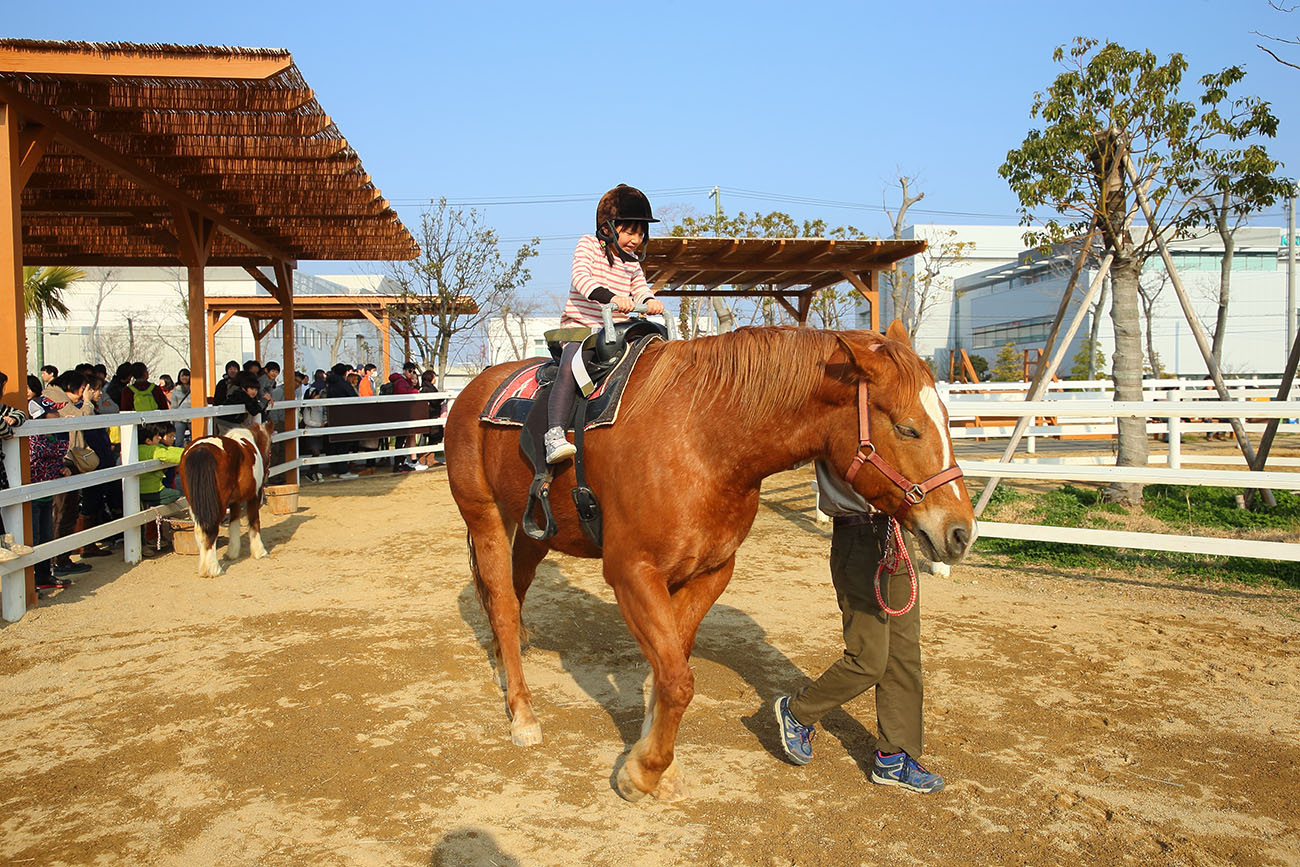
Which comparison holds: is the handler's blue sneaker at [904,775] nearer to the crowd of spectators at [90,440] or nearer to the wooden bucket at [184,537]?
the crowd of spectators at [90,440]

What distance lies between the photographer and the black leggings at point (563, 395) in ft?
11.3

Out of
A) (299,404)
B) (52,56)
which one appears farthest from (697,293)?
(52,56)

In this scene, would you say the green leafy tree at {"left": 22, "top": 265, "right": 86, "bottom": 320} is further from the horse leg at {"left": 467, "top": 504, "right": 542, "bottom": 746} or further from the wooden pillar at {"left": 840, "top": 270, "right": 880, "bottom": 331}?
the horse leg at {"left": 467, "top": 504, "right": 542, "bottom": 746}

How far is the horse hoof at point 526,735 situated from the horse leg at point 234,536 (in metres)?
5.30

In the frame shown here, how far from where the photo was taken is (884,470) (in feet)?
9.29

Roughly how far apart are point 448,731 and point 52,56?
5.74m

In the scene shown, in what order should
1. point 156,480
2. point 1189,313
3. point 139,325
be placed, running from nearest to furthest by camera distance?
point 156,480 < point 1189,313 < point 139,325

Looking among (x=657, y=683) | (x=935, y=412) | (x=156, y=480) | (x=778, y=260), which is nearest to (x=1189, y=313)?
(x=778, y=260)

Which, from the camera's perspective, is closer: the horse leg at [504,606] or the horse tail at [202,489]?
the horse leg at [504,606]

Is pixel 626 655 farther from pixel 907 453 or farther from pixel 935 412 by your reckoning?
pixel 935 412

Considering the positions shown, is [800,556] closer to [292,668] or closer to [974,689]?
[974,689]

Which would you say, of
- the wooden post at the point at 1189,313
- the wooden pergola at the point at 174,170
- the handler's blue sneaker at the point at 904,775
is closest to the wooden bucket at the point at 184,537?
the wooden pergola at the point at 174,170

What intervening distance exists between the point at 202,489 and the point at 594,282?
488 centimetres

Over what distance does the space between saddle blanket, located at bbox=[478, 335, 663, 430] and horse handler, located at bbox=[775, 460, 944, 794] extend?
2.92 ft
